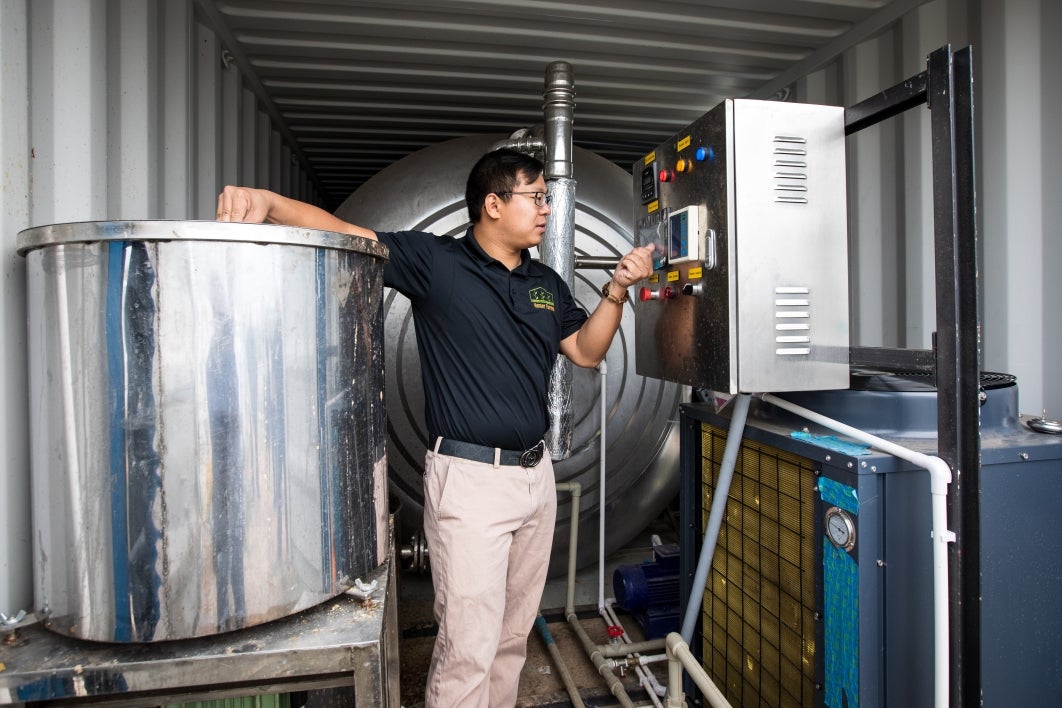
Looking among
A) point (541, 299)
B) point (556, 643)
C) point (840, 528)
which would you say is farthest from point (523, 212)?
point (556, 643)

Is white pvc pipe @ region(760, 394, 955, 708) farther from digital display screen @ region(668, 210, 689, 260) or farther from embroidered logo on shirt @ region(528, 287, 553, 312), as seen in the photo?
embroidered logo on shirt @ region(528, 287, 553, 312)

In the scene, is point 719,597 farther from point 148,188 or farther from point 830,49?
point 830,49

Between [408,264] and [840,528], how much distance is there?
4.75ft

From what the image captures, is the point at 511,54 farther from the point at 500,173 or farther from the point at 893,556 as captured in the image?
the point at 893,556

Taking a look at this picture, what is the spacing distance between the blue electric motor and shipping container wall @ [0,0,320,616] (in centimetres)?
237

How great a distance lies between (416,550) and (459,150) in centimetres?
195

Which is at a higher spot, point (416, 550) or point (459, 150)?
point (459, 150)

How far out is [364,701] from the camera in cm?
121

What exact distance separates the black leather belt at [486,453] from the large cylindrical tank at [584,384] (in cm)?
106

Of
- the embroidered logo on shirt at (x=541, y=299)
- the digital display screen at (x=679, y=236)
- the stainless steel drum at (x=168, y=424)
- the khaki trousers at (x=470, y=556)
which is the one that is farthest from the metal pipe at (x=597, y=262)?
the stainless steel drum at (x=168, y=424)

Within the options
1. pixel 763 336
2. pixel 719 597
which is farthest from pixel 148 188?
pixel 719 597

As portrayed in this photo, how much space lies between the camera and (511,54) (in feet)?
11.1

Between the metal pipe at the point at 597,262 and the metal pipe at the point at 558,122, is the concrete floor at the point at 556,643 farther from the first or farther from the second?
the metal pipe at the point at 558,122

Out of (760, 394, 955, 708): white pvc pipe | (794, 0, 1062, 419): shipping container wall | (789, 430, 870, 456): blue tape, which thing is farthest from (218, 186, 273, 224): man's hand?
(794, 0, 1062, 419): shipping container wall
